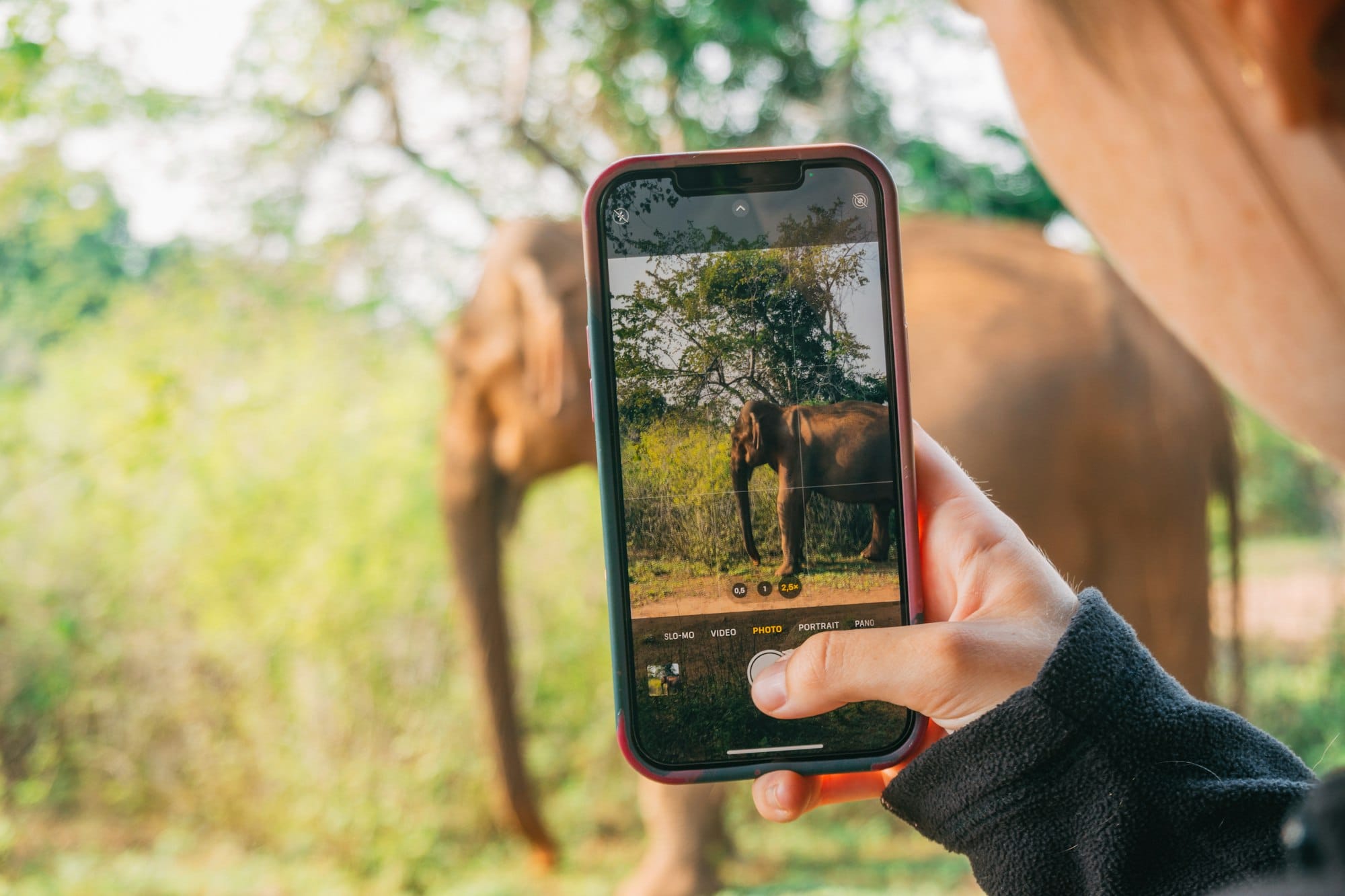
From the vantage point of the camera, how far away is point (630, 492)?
45 cm

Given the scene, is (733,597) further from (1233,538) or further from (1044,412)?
(1233,538)

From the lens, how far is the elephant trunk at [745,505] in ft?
1.43

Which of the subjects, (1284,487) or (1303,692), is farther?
(1284,487)

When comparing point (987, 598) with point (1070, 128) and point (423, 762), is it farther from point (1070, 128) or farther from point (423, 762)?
point (423, 762)

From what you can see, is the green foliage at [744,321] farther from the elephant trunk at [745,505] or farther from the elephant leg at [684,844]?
the elephant leg at [684,844]

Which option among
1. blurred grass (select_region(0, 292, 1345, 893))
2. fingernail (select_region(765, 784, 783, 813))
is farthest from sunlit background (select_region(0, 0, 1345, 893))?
fingernail (select_region(765, 784, 783, 813))

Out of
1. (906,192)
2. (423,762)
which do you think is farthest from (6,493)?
(906,192)

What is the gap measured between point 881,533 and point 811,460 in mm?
42

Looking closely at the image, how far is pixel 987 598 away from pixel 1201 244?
34 cm

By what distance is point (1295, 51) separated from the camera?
1.86 ft

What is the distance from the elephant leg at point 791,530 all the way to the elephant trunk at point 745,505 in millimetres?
11

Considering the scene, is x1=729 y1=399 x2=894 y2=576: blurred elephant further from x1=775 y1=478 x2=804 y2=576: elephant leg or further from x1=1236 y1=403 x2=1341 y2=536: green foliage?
x1=1236 y1=403 x2=1341 y2=536: green foliage

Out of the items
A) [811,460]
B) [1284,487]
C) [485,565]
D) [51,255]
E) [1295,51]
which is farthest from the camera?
[1284,487]

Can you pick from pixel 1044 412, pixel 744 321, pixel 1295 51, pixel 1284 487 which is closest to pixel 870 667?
pixel 744 321
